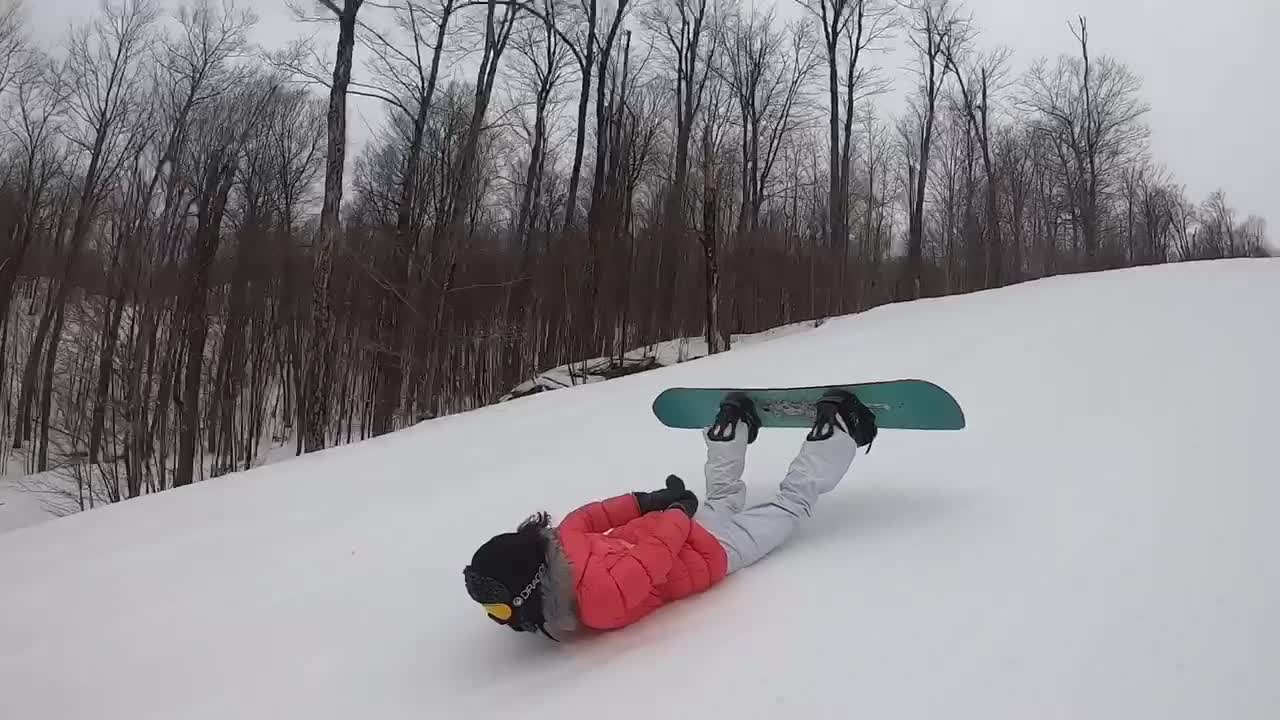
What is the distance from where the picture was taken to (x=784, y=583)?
2027mm

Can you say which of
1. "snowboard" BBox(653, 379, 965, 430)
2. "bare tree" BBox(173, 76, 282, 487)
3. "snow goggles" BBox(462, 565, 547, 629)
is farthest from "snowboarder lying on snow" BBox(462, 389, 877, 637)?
"bare tree" BBox(173, 76, 282, 487)

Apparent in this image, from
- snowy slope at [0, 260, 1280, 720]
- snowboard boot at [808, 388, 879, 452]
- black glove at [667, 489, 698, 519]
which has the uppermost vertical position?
snowboard boot at [808, 388, 879, 452]

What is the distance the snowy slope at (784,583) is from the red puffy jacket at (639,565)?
69 millimetres

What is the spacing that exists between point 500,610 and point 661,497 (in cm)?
79

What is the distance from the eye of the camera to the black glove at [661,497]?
241cm

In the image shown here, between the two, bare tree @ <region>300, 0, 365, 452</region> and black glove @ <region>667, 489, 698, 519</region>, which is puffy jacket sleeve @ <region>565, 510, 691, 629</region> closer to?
black glove @ <region>667, 489, 698, 519</region>

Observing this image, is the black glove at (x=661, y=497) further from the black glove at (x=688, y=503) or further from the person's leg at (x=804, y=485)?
the person's leg at (x=804, y=485)

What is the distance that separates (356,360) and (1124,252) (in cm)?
2206

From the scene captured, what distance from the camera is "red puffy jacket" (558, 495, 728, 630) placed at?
72.6 inches

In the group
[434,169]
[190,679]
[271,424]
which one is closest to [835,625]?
[190,679]

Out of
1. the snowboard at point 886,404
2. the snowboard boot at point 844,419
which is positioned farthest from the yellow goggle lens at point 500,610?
the snowboard at point 886,404

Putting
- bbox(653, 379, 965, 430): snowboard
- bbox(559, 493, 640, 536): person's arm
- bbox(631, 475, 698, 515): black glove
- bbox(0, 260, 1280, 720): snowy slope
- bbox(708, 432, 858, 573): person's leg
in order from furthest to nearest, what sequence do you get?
bbox(653, 379, 965, 430): snowboard
bbox(631, 475, 698, 515): black glove
bbox(559, 493, 640, 536): person's arm
bbox(708, 432, 858, 573): person's leg
bbox(0, 260, 1280, 720): snowy slope

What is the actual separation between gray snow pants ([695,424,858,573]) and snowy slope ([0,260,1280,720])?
→ 3.2 inches

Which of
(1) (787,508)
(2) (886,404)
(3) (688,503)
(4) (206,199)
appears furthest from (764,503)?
(4) (206,199)
